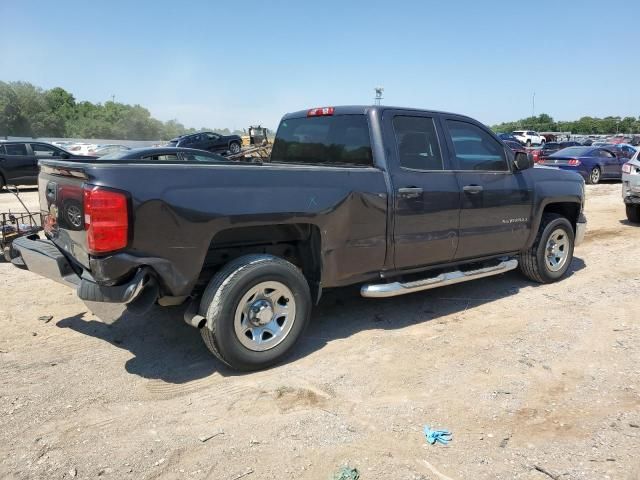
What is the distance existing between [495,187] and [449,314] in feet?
4.55

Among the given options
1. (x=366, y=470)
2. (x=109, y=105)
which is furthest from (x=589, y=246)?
(x=109, y=105)

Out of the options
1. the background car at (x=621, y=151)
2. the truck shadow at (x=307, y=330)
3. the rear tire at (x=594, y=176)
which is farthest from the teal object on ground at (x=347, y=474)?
the background car at (x=621, y=151)

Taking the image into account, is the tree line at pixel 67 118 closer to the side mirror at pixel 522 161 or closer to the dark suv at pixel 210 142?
the dark suv at pixel 210 142

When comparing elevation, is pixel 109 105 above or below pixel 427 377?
above

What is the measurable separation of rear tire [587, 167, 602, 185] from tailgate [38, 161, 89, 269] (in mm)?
Answer: 19159

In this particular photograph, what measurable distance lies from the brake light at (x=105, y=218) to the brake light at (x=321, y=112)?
245 cm

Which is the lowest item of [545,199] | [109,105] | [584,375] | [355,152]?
Result: [584,375]

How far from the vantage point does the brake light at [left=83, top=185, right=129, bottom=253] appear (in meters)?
3.17

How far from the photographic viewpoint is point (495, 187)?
536 cm

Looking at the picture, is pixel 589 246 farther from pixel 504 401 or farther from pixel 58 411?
pixel 58 411

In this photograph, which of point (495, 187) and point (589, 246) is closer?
point (495, 187)

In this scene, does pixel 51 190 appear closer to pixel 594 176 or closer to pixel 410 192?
pixel 410 192

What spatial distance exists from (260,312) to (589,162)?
18.5 m

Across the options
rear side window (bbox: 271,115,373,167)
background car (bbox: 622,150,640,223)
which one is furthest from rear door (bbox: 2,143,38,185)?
background car (bbox: 622,150,640,223)
